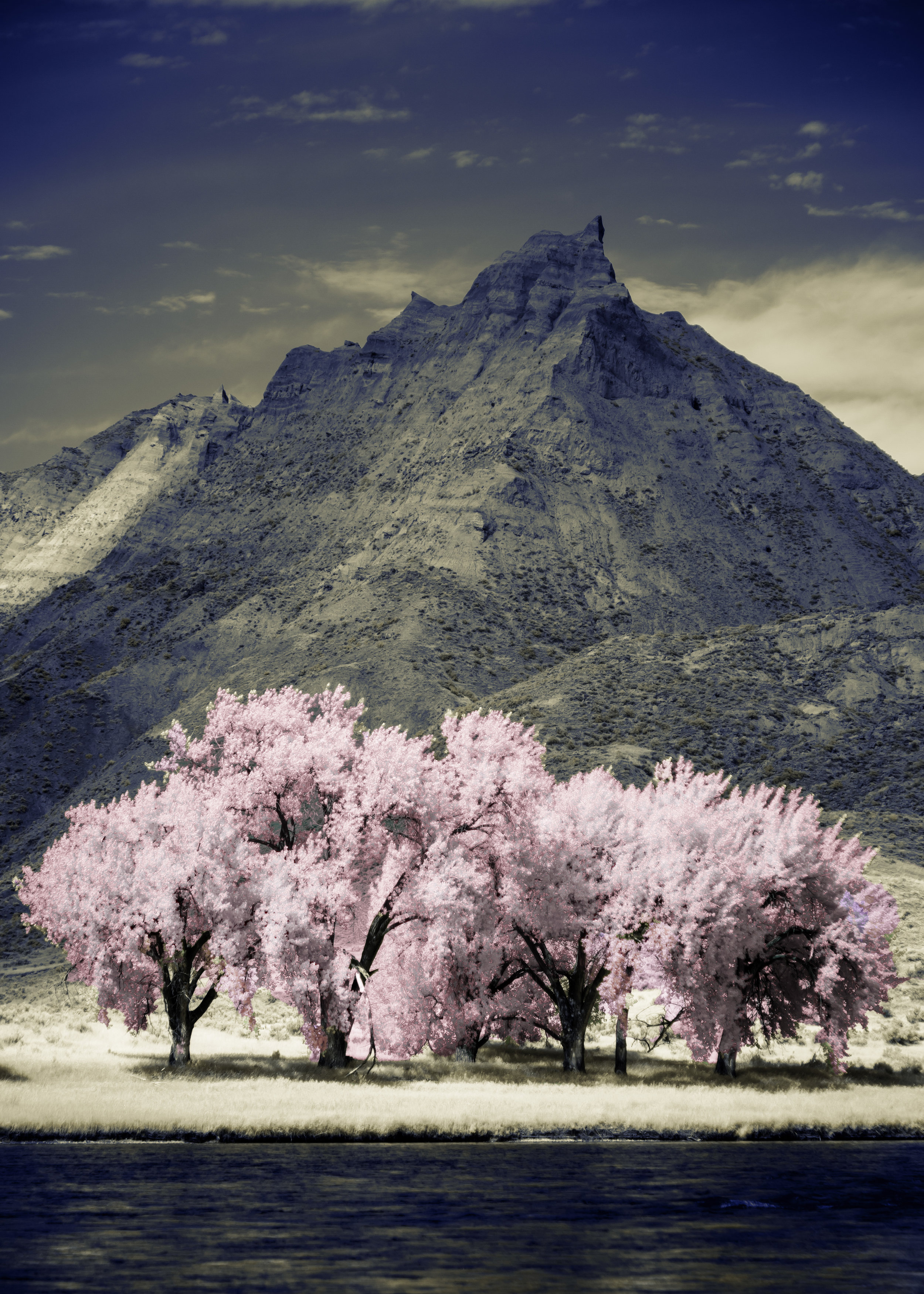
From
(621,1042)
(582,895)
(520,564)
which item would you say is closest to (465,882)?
(582,895)

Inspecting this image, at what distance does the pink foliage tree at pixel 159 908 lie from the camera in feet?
121

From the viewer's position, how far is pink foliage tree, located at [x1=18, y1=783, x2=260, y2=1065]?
36781mm

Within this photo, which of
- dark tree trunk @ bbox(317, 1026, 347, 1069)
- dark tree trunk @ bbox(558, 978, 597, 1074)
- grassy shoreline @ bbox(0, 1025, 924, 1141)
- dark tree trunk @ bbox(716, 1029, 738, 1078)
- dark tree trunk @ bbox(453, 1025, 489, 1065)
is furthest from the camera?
dark tree trunk @ bbox(453, 1025, 489, 1065)

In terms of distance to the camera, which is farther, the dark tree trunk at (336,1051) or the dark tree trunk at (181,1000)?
the dark tree trunk at (181,1000)

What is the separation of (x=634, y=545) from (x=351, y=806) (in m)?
85.6

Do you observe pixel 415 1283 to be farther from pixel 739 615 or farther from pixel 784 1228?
pixel 739 615

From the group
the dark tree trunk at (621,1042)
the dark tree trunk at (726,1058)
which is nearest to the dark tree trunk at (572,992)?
the dark tree trunk at (621,1042)

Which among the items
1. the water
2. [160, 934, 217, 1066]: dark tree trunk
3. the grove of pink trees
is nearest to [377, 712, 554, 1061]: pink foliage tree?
the grove of pink trees

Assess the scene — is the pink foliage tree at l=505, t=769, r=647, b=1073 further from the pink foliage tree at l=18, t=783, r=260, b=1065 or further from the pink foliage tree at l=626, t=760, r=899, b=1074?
the pink foliage tree at l=18, t=783, r=260, b=1065

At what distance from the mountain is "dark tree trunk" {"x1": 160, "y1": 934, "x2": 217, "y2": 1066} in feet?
A: 127

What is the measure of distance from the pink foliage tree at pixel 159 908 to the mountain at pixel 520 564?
1529 inches

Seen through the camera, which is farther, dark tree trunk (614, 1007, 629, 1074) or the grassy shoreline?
dark tree trunk (614, 1007, 629, 1074)

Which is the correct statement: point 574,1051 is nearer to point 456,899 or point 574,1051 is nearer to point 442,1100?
point 456,899

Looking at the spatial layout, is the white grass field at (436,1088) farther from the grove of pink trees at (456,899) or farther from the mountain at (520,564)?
the mountain at (520,564)
